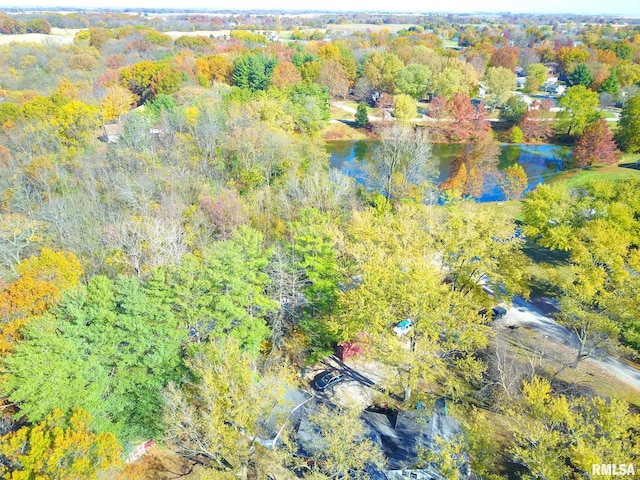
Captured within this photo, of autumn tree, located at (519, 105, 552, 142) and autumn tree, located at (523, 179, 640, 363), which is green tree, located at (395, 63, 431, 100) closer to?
autumn tree, located at (519, 105, 552, 142)

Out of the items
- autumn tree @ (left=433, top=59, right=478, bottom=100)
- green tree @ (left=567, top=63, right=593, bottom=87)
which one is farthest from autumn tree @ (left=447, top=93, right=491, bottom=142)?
green tree @ (left=567, top=63, right=593, bottom=87)

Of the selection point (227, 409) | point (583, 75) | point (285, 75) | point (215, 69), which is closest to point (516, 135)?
point (583, 75)

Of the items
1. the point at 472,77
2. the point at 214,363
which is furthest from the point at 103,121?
the point at 472,77

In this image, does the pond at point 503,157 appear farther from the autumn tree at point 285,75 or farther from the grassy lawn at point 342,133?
the autumn tree at point 285,75

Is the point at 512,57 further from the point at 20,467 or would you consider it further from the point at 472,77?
the point at 20,467

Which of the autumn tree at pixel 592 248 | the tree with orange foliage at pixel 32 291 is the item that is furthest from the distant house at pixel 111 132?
the autumn tree at pixel 592 248
